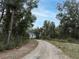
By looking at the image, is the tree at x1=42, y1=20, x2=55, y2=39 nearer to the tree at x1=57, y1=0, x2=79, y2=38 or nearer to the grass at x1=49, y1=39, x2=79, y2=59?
the tree at x1=57, y1=0, x2=79, y2=38

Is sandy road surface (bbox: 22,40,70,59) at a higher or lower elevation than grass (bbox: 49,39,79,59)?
higher

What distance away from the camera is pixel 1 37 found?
2364 centimetres

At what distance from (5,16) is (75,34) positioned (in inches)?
1629

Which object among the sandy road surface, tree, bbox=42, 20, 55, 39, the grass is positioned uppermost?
tree, bbox=42, 20, 55, 39

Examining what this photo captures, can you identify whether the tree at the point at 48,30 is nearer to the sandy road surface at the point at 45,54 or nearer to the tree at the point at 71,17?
the tree at the point at 71,17

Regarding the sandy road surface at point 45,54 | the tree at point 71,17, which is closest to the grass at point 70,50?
the sandy road surface at point 45,54

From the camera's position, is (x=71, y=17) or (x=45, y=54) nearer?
(x=45, y=54)

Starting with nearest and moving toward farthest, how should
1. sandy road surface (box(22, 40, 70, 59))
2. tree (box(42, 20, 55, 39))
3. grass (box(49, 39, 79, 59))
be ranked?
1. sandy road surface (box(22, 40, 70, 59))
2. grass (box(49, 39, 79, 59))
3. tree (box(42, 20, 55, 39))

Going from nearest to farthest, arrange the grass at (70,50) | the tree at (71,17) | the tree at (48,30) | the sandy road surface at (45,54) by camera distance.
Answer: the sandy road surface at (45,54) → the grass at (70,50) → the tree at (71,17) → the tree at (48,30)

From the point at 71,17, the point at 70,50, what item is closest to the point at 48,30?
the point at 71,17

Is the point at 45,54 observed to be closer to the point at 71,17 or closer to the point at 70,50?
the point at 70,50

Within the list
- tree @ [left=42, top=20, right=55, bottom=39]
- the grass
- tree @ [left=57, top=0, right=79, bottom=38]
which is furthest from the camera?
tree @ [left=42, top=20, right=55, bottom=39]

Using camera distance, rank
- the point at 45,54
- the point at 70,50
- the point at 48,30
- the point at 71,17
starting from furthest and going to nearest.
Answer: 1. the point at 48,30
2. the point at 71,17
3. the point at 70,50
4. the point at 45,54

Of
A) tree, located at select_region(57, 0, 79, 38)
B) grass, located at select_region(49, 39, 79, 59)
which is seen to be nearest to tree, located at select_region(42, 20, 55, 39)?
tree, located at select_region(57, 0, 79, 38)
